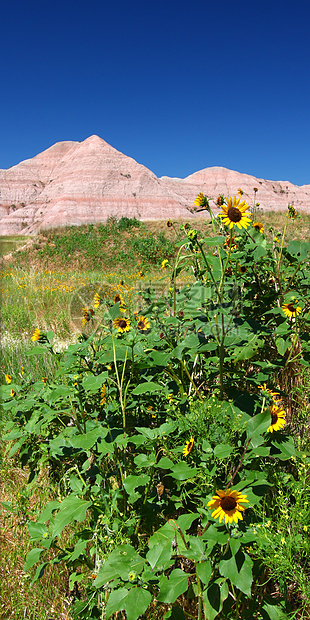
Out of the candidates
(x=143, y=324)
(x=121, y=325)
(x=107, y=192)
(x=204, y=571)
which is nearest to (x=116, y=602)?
(x=204, y=571)

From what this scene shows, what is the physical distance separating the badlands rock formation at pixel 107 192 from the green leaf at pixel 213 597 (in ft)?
104

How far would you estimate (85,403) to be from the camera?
1442 mm

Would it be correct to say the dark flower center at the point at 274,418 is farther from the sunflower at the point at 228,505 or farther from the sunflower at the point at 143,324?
the sunflower at the point at 143,324

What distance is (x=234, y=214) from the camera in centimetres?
109

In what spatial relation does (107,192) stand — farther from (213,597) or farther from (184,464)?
(213,597)

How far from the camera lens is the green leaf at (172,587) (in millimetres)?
710

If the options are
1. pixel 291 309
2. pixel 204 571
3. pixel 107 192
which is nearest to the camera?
pixel 204 571

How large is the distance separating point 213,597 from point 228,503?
0.23 meters

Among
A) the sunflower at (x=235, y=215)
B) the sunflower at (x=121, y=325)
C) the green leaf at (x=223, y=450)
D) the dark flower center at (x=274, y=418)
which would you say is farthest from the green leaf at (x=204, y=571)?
the sunflower at (x=235, y=215)

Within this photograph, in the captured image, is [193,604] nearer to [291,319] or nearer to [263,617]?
[263,617]

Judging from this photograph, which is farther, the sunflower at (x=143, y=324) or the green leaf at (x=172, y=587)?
the sunflower at (x=143, y=324)

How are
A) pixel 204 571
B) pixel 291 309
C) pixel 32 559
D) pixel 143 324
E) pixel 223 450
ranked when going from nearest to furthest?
1. pixel 204 571
2. pixel 223 450
3. pixel 32 559
4. pixel 291 309
5. pixel 143 324

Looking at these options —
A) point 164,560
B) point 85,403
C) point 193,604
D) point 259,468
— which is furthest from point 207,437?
point 85,403

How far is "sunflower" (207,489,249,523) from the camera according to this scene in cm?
73
